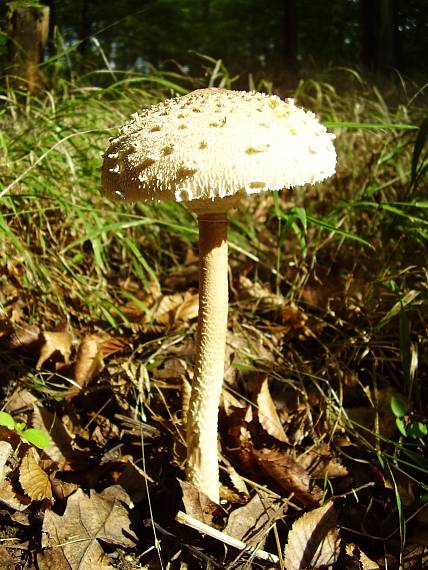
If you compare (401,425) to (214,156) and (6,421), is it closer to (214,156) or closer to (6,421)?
(214,156)

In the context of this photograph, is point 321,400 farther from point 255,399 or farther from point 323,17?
point 323,17

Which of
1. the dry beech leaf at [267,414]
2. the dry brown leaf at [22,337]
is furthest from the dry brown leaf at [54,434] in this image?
the dry beech leaf at [267,414]

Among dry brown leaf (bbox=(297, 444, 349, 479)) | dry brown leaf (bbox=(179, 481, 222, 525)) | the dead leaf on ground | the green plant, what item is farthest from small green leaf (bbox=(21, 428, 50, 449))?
the dead leaf on ground

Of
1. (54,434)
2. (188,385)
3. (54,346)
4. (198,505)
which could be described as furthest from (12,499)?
(188,385)

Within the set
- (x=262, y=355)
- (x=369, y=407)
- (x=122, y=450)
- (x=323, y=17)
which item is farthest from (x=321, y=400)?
(x=323, y=17)

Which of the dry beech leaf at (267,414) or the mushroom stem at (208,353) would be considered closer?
the mushroom stem at (208,353)

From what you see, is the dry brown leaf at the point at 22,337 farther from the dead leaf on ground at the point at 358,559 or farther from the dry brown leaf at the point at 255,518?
the dead leaf on ground at the point at 358,559
